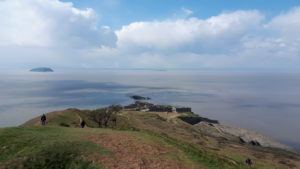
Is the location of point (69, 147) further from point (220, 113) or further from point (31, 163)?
point (220, 113)

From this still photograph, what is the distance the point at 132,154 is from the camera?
17.5 metres

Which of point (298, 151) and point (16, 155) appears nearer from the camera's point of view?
point (16, 155)

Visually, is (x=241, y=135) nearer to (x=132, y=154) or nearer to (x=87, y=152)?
(x=132, y=154)

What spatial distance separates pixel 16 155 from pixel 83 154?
4.78 meters

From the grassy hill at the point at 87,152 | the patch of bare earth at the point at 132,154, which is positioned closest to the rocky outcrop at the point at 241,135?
the grassy hill at the point at 87,152

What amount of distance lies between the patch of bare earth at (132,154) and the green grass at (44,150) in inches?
37.5

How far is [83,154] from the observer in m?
16.8

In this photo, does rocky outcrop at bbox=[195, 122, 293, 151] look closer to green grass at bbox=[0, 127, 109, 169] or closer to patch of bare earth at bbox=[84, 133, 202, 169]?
patch of bare earth at bbox=[84, 133, 202, 169]

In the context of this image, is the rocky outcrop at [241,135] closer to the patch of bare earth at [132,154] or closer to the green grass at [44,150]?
the patch of bare earth at [132,154]

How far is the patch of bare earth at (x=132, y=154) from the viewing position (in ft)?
52.1

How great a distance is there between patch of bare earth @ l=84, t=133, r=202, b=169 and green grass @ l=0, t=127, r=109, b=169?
952 mm

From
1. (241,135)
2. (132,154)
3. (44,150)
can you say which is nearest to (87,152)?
(44,150)

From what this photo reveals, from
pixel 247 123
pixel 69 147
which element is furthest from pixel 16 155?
pixel 247 123

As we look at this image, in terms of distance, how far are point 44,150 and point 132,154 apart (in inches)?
261
